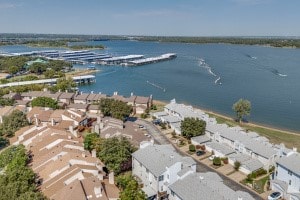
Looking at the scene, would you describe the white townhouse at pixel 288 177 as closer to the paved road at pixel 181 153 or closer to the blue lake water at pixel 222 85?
the paved road at pixel 181 153

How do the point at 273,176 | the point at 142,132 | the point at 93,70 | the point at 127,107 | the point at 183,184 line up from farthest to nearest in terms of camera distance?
the point at 93,70, the point at 127,107, the point at 142,132, the point at 273,176, the point at 183,184

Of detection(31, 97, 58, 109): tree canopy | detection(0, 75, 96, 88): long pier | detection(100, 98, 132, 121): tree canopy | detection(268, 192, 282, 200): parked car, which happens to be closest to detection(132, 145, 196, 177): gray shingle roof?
detection(268, 192, 282, 200): parked car

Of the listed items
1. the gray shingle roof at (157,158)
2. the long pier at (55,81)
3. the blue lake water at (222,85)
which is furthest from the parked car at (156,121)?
the long pier at (55,81)

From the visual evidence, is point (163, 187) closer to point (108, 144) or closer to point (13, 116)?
point (108, 144)

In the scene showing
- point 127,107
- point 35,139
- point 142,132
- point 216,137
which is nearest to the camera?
point 35,139

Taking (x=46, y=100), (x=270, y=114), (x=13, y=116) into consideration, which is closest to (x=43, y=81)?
(x=46, y=100)

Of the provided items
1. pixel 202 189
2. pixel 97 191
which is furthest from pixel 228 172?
pixel 97 191

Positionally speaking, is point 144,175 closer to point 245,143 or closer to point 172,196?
point 172,196
